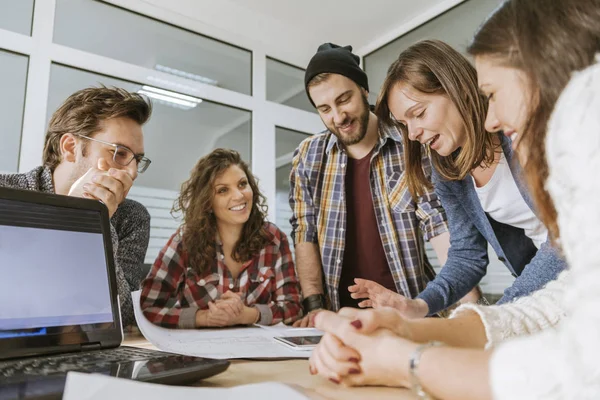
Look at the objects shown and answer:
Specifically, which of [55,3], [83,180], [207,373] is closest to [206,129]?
[55,3]

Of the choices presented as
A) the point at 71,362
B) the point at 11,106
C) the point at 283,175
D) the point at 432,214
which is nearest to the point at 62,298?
the point at 71,362

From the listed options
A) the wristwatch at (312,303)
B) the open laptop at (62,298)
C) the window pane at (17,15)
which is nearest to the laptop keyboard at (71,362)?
the open laptop at (62,298)

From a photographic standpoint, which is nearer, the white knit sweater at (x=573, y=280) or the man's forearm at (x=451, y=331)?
the white knit sweater at (x=573, y=280)

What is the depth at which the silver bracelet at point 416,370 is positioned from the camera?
458mm

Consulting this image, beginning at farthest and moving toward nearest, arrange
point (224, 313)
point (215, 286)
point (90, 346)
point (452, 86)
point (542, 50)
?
point (215, 286) → point (224, 313) → point (452, 86) → point (90, 346) → point (542, 50)

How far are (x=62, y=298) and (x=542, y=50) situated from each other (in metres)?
0.73

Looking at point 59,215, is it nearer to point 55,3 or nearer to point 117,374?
point 117,374

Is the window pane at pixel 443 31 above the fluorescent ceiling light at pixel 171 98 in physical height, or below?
above

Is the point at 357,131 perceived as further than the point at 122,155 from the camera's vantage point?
Yes

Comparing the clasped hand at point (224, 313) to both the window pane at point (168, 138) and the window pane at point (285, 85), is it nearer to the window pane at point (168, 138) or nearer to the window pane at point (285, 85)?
the window pane at point (168, 138)

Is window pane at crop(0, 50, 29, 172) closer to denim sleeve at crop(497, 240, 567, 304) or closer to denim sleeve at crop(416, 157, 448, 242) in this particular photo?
denim sleeve at crop(416, 157, 448, 242)

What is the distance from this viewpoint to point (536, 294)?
662mm

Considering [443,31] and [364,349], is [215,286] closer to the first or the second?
[364,349]

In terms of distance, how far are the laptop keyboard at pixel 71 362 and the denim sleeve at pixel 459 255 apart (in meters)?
0.85
